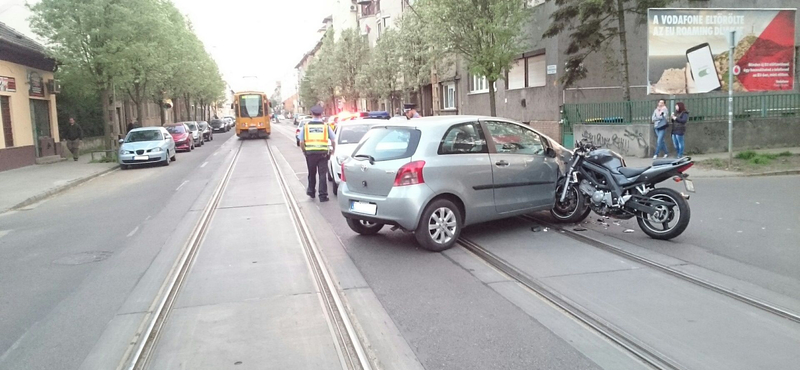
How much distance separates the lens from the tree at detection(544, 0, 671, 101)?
19281 millimetres

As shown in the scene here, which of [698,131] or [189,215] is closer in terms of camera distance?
[189,215]

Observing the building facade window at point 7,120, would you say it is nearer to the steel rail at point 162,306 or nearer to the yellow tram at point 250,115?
the steel rail at point 162,306

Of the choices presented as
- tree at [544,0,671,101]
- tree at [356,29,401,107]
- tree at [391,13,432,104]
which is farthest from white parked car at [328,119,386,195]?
tree at [356,29,401,107]

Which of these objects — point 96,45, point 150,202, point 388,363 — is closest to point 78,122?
point 96,45

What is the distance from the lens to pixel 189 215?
10.8m

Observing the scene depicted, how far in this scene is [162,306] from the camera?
5660 mm

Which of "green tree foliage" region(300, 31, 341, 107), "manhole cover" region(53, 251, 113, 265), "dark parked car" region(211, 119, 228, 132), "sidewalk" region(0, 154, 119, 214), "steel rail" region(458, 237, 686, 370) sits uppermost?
"green tree foliage" region(300, 31, 341, 107)

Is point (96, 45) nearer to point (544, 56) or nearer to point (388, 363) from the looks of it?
point (544, 56)

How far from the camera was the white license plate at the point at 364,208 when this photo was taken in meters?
7.54

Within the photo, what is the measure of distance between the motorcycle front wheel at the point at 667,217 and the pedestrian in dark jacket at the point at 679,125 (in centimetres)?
977

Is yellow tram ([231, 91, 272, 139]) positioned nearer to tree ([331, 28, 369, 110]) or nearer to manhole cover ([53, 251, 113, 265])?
tree ([331, 28, 369, 110])

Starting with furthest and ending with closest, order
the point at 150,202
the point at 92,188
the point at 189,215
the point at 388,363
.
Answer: the point at 92,188
the point at 150,202
the point at 189,215
the point at 388,363

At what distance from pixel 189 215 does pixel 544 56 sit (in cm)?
1735

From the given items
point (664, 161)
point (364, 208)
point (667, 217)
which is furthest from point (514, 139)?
point (364, 208)
